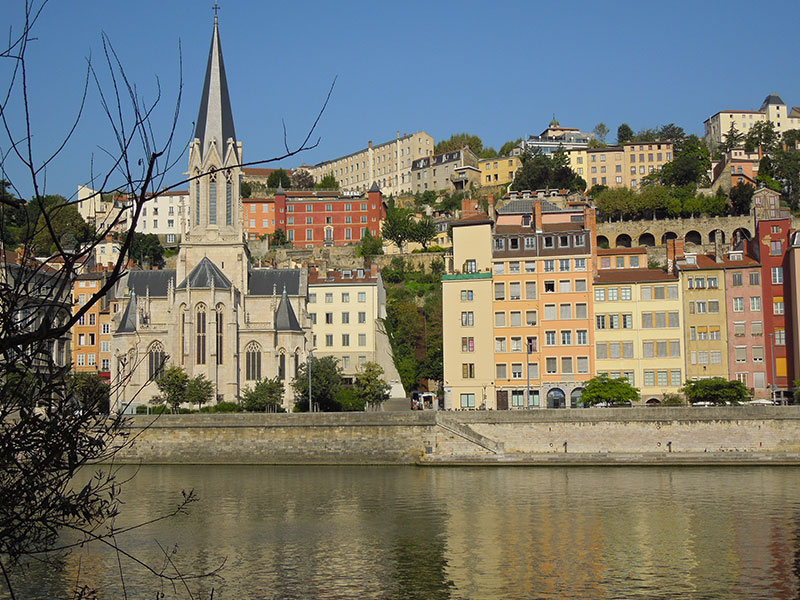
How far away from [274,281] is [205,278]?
823cm

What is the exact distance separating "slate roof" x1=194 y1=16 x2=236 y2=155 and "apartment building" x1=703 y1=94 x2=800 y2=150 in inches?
4347

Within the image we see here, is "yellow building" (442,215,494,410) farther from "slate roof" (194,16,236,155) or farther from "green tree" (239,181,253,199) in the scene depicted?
"green tree" (239,181,253,199)

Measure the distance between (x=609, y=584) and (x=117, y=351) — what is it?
59933mm

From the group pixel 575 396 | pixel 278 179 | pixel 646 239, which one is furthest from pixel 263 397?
pixel 278 179

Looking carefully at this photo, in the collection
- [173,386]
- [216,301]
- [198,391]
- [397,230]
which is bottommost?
[198,391]

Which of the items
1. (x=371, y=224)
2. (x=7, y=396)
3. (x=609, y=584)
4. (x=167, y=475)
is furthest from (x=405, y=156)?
(x=7, y=396)

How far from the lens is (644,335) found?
227ft

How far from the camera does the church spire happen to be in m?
86.4

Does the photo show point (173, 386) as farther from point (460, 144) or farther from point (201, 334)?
Result: point (460, 144)

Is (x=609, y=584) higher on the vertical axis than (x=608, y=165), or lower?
lower

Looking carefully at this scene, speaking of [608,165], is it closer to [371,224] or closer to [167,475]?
[371,224]

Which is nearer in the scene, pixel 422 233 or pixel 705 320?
pixel 705 320

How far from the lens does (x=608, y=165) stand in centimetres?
14750

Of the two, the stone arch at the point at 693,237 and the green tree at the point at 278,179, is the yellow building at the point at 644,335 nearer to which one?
the stone arch at the point at 693,237
